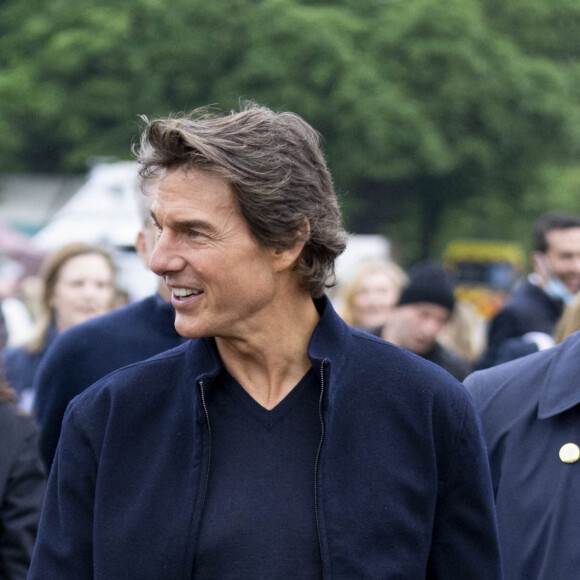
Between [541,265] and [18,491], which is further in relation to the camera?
[541,265]

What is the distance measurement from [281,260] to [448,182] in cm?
3126

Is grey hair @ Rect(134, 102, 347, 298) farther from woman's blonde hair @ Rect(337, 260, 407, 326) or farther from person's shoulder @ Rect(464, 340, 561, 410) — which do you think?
woman's blonde hair @ Rect(337, 260, 407, 326)

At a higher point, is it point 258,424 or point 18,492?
point 258,424

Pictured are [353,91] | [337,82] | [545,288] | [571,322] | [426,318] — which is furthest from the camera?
[337,82]

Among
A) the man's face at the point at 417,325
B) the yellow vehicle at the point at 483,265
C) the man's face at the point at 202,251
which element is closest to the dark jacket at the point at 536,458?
the man's face at the point at 202,251

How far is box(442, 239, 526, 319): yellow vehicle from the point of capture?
36.6 metres

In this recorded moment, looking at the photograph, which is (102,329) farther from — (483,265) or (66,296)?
(483,265)

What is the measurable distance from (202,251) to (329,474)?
55 centimetres

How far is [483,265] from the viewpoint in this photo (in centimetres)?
3756

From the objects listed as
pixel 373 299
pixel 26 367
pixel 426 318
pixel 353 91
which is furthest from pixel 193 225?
pixel 353 91

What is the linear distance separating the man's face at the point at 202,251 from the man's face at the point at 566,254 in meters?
5.44

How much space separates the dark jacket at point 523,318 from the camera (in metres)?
7.58

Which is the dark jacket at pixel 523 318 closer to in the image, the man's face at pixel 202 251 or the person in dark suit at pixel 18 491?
the person in dark suit at pixel 18 491

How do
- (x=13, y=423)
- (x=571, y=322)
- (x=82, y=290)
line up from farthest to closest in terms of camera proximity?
1. (x=82, y=290)
2. (x=571, y=322)
3. (x=13, y=423)
